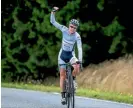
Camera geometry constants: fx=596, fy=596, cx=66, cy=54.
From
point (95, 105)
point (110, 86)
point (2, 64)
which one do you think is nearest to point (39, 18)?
point (2, 64)

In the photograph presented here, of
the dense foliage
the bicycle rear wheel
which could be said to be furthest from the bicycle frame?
the dense foliage

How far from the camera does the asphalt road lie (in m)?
14.0

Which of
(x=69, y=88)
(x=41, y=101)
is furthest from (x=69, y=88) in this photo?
(x=41, y=101)

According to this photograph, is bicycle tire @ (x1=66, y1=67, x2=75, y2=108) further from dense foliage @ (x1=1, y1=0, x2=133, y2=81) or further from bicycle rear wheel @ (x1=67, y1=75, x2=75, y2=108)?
dense foliage @ (x1=1, y1=0, x2=133, y2=81)

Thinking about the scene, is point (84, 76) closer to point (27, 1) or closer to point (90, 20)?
point (90, 20)

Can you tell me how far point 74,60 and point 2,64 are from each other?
Answer: 39.9 feet

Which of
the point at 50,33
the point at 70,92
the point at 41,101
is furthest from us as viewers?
the point at 50,33

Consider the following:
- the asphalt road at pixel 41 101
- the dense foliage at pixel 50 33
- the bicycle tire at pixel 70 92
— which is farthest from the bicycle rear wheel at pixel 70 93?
the dense foliage at pixel 50 33

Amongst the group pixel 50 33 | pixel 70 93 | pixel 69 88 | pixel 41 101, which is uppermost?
pixel 50 33

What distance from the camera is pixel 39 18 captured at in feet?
76.2

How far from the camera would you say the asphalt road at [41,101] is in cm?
1398

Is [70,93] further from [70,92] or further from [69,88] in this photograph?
[69,88]

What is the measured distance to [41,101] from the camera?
1503 centimetres

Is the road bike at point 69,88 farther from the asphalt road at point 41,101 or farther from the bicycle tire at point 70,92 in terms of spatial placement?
the asphalt road at point 41,101
